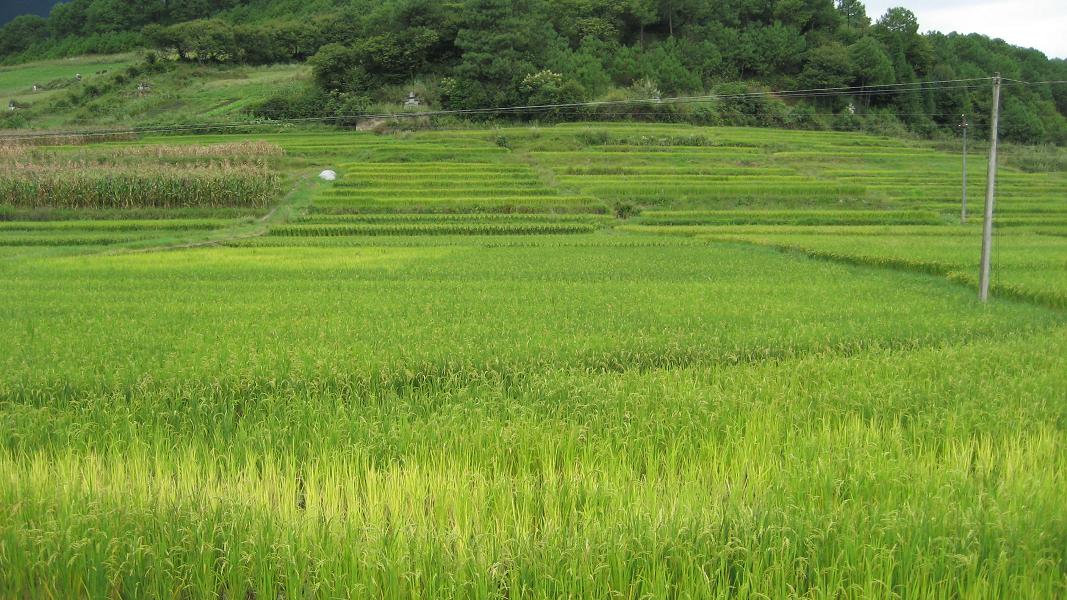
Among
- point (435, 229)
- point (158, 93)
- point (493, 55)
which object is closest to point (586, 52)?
point (493, 55)

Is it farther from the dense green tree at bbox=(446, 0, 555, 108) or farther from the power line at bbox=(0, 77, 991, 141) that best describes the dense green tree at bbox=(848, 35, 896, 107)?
the dense green tree at bbox=(446, 0, 555, 108)

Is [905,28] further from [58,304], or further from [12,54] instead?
[12,54]

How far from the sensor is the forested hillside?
5525cm

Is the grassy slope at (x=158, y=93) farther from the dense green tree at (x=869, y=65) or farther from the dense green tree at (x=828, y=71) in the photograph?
the dense green tree at (x=869, y=65)

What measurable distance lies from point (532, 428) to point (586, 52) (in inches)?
2602

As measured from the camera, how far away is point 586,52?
6681 cm

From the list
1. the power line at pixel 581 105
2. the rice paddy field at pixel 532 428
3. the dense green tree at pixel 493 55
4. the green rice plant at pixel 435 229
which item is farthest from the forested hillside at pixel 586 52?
the rice paddy field at pixel 532 428

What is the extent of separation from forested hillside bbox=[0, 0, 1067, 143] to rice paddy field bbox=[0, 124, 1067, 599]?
1598 inches

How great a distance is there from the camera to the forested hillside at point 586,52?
5525cm

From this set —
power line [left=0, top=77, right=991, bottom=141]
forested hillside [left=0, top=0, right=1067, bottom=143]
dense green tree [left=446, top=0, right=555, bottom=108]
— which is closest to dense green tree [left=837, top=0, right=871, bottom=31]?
forested hillside [left=0, top=0, right=1067, bottom=143]

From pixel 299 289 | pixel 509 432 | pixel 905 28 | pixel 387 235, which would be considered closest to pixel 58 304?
pixel 299 289

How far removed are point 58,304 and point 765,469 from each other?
1230 cm

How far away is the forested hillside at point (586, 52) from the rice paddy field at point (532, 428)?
133ft

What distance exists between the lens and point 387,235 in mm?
27688
